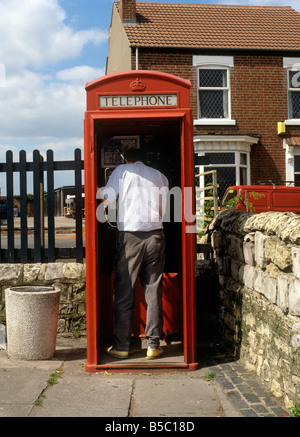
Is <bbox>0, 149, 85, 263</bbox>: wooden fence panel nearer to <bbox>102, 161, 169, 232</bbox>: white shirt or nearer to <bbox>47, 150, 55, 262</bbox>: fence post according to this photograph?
<bbox>47, 150, 55, 262</bbox>: fence post

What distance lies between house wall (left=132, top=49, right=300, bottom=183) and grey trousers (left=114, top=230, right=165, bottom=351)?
1507 cm

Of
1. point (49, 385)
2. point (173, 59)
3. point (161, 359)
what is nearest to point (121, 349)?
point (161, 359)

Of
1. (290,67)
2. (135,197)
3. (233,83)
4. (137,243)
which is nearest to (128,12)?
(233,83)

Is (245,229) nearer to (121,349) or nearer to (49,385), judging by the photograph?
(121,349)

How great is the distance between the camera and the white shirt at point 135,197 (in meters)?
5.09

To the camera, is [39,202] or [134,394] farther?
[39,202]

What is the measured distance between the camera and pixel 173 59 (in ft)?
63.4

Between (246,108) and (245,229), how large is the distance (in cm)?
1556

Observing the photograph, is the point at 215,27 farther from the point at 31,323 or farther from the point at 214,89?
the point at 31,323

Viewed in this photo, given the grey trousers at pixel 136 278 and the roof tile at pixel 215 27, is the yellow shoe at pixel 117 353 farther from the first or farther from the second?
the roof tile at pixel 215 27

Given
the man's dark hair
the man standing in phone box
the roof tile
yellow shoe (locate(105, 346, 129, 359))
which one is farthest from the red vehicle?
yellow shoe (locate(105, 346, 129, 359))

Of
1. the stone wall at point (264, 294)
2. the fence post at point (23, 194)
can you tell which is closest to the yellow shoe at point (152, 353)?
the stone wall at point (264, 294)

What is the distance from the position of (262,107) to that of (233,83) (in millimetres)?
1447

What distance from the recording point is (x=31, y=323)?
5379 mm
